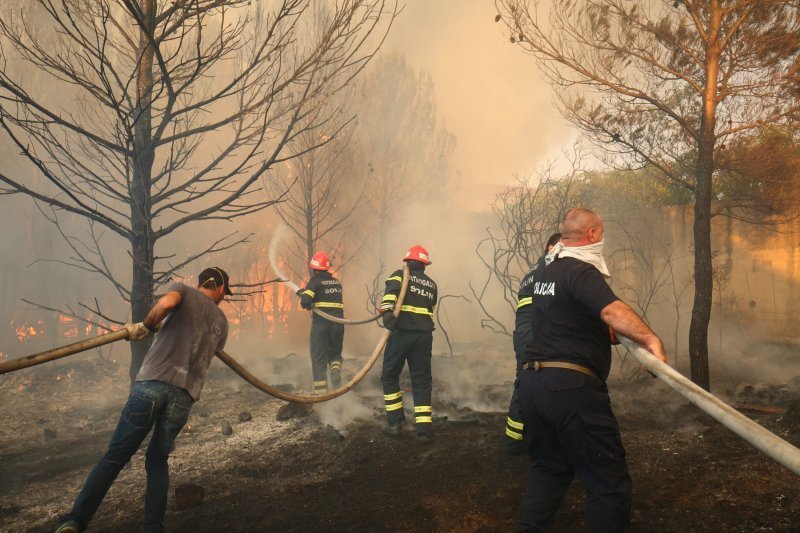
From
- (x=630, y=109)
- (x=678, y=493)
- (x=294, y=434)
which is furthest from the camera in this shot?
(x=630, y=109)

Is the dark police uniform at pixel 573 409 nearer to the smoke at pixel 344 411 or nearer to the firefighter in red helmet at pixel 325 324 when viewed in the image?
the smoke at pixel 344 411

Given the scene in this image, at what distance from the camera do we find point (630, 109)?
6891mm

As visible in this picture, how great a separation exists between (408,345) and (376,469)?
5.33 ft

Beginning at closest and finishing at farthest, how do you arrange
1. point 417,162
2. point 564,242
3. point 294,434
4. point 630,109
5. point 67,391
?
1. point 564,242
2. point 294,434
3. point 630,109
4. point 67,391
5. point 417,162

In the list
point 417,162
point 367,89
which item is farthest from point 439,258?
point 367,89

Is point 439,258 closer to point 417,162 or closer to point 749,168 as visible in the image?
point 417,162

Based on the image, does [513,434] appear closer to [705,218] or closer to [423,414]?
[423,414]

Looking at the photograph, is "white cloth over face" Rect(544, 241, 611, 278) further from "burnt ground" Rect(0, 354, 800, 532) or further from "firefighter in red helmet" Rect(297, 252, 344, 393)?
"firefighter in red helmet" Rect(297, 252, 344, 393)

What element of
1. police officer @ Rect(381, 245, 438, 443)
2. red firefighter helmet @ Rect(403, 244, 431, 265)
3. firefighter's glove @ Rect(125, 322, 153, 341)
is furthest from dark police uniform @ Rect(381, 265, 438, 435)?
firefighter's glove @ Rect(125, 322, 153, 341)

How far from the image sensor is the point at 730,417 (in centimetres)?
193

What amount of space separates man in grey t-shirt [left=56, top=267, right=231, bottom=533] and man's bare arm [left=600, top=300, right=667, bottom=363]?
2.62 metres

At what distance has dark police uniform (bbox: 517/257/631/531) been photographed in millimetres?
2445

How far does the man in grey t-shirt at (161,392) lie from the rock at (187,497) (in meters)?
0.69

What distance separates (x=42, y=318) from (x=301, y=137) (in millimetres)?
11006
